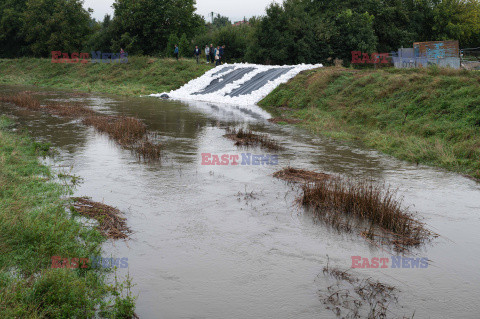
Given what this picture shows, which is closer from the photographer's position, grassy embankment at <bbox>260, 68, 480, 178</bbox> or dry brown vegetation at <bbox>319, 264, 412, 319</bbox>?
dry brown vegetation at <bbox>319, 264, 412, 319</bbox>

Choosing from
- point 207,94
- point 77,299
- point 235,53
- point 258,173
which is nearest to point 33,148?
point 258,173

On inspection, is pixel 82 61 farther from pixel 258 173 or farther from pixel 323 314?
pixel 323 314

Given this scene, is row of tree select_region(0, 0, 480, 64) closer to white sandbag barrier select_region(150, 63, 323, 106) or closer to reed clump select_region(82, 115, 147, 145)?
white sandbag barrier select_region(150, 63, 323, 106)

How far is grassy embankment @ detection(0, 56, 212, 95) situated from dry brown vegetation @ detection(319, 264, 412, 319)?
28.1 meters

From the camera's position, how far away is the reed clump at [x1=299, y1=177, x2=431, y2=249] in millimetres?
6848

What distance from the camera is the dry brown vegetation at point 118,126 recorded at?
12359 mm

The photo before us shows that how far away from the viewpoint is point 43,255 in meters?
5.48

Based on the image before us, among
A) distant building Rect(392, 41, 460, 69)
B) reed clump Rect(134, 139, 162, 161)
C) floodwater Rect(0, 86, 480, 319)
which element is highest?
distant building Rect(392, 41, 460, 69)

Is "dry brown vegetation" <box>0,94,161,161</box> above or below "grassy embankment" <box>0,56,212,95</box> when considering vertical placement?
below

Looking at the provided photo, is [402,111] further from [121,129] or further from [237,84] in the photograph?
[237,84]

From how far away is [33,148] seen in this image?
11922 mm

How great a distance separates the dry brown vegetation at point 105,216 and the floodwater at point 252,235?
21 centimetres

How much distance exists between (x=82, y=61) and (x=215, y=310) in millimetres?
45242

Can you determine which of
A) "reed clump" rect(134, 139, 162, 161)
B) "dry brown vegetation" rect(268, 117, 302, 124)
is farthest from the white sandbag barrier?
"reed clump" rect(134, 139, 162, 161)
